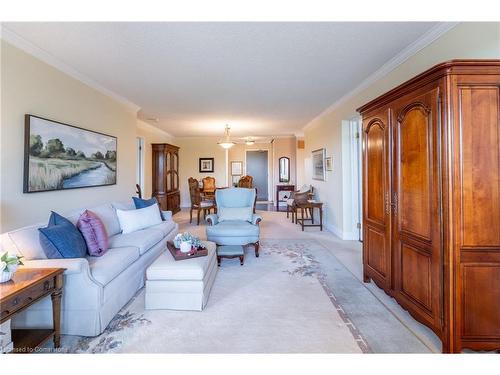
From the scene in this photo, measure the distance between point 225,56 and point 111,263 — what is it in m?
2.50

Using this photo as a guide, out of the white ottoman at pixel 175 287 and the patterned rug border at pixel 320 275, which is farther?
the white ottoman at pixel 175 287

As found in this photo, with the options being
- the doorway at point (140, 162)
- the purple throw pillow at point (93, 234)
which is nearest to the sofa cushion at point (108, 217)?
the purple throw pillow at point (93, 234)

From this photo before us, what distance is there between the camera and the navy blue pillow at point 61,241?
213cm

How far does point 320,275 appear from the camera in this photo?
324 centimetres

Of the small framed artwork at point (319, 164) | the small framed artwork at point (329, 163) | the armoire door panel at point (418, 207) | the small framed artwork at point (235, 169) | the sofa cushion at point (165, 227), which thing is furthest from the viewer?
the small framed artwork at point (235, 169)

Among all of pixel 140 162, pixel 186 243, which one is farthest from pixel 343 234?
pixel 140 162

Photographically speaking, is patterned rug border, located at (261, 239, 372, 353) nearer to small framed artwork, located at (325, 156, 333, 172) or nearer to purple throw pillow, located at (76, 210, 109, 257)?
small framed artwork, located at (325, 156, 333, 172)

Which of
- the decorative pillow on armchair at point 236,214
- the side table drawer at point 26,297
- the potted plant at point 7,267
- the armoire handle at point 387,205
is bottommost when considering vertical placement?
the side table drawer at point 26,297

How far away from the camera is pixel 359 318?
2.26m

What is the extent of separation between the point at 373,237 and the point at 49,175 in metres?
3.76

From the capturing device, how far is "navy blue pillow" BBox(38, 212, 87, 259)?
2.13 metres

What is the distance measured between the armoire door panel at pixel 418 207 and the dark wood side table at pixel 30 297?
2730 mm

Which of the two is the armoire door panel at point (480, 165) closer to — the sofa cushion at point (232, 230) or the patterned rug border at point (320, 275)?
the patterned rug border at point (320, 275)
